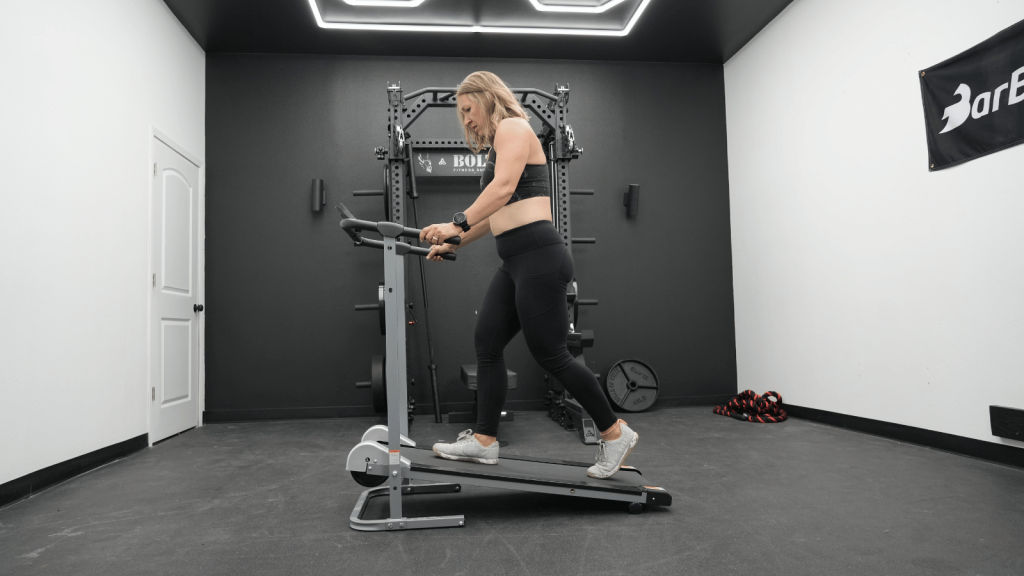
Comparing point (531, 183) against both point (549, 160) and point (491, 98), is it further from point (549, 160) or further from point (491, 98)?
point (549, 160)

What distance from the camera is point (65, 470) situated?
8.73ft

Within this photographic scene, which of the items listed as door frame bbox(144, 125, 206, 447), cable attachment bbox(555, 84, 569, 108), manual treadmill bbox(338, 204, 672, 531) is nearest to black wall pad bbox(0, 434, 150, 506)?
door frame bbox(144, 125, 206, 447)

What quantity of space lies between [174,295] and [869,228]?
4.39m

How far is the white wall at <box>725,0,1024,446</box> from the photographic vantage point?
278 cm

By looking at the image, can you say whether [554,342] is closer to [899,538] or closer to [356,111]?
→ [899,538]

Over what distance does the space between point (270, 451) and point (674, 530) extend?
2301 millimetres

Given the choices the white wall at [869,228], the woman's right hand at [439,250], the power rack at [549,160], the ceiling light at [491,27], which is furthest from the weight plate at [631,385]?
the woman's right hand at [439,250]

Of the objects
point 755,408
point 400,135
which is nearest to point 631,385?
point 755,408

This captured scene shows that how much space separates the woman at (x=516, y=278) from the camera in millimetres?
1959

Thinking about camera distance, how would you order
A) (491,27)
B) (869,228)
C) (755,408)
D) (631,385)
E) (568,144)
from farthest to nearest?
(631,385) → (491,27) → (755,408) → (568,144) → (869,228)

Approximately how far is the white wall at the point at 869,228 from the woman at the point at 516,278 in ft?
6.61

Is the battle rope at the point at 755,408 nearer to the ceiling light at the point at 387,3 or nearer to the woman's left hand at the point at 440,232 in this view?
the woman's left hand at the point at 440,232

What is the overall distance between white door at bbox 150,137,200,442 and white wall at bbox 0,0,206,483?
14 cm

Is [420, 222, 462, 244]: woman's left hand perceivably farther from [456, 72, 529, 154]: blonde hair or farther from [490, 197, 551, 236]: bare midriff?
[456, 72, 529, 154]: blonde hair
